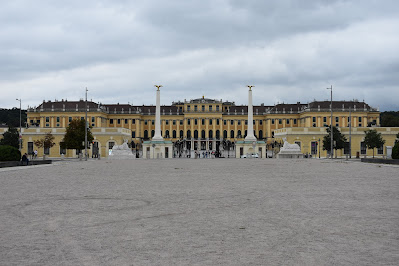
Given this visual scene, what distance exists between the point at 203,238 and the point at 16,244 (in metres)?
3.01

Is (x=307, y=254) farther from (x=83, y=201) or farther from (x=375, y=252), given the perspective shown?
(x=83, y=201)

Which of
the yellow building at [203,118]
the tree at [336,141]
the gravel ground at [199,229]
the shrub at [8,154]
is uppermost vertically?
the yellow building at [203,118]

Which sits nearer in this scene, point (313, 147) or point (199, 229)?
point (199, 229)

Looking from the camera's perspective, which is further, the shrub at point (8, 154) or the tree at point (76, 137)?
the tree at point (76, 137)

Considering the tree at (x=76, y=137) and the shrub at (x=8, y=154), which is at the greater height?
the tree at (x=76, y=137)

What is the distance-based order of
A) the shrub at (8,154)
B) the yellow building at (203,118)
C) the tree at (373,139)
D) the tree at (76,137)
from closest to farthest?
1. the shrub at (8,154)
2. the tree at (76,137)
3. the tree at (373,139)
4. the yellow building at (203,118)

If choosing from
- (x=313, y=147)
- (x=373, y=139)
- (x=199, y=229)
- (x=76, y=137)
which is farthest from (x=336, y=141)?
(x=199, y=229)

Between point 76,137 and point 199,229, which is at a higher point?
point 76,137

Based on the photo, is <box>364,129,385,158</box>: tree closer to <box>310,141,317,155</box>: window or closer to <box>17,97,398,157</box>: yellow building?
<box>310,141,317,155</box>: window

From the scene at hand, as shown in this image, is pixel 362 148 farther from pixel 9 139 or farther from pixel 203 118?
pixel 203 118

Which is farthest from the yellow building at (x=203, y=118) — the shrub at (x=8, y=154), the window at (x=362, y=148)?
the shrub at (x=8, y=154)

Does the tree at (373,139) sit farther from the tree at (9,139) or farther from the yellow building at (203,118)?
the tree at (9,139)

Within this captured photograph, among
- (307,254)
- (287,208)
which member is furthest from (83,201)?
(307,254)

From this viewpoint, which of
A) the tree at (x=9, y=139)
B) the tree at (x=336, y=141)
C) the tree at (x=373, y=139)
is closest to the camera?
the tree at (x=373, y=139)
